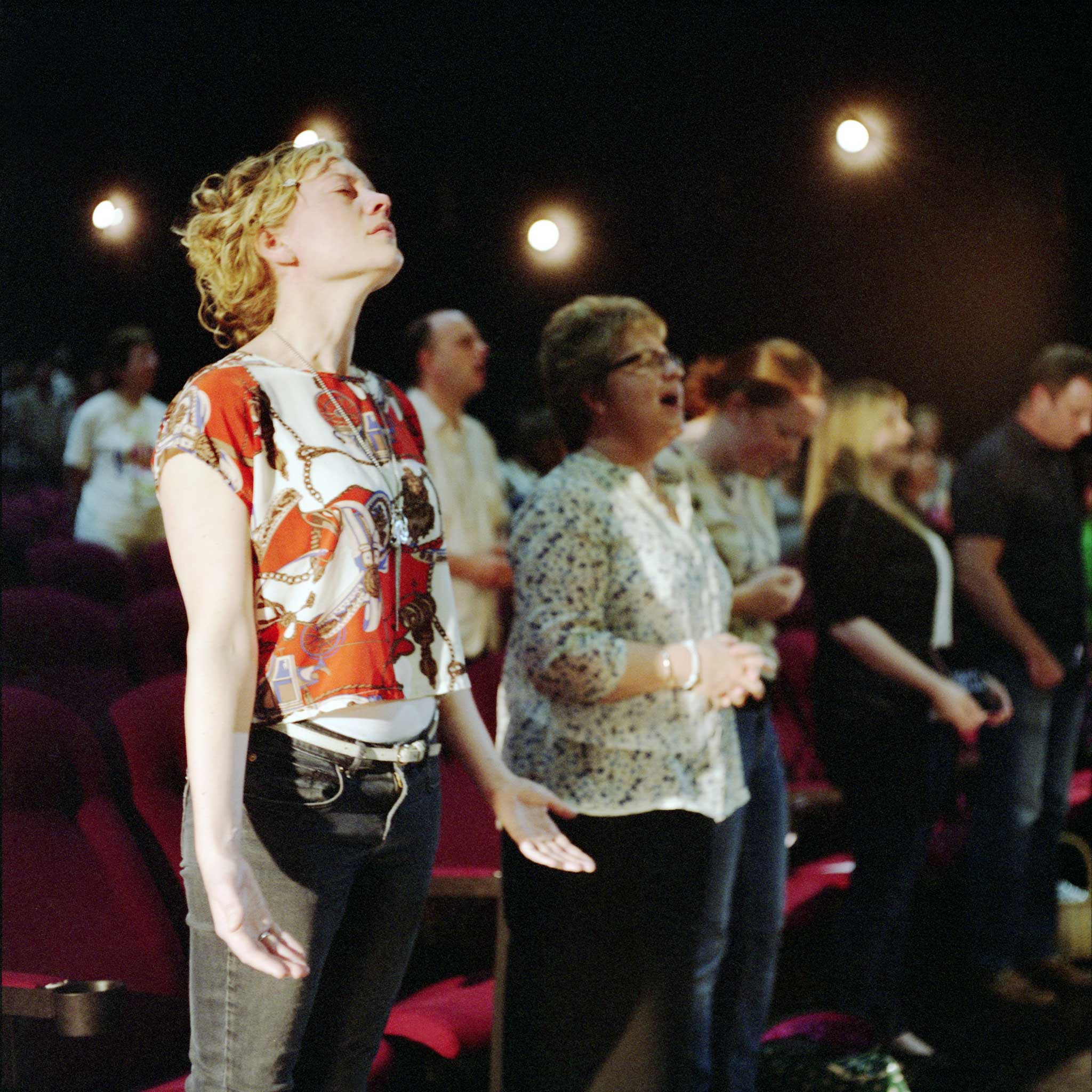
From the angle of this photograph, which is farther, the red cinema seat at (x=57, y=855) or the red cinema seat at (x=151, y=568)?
the red cinema seat at (x=151, y=568)

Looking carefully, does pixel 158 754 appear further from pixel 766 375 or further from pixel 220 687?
pixel 766 375

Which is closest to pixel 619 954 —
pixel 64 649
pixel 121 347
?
pixel 121 347

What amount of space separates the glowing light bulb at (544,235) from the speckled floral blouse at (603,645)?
109 centimetres

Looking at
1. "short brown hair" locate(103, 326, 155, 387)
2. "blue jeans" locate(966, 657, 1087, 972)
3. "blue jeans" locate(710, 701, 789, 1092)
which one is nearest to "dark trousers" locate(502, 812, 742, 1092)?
"blue jeans" locate(710, 701, 789, 1092)

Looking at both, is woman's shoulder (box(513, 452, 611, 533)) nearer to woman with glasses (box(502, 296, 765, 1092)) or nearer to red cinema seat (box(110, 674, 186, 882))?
woman with glasses (box(502, 296, 765, 1092))

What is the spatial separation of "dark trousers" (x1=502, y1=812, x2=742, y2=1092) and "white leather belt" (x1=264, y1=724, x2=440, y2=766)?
0.59 m

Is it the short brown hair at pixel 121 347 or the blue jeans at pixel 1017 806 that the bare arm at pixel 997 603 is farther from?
the short brown hair at pixel 121 347

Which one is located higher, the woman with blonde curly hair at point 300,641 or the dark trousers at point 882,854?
the woman with blonde curly hair at point 300,641

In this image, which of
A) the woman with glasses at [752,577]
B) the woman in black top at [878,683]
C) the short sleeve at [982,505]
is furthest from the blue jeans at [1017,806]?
the woman with glasses at [752,577]

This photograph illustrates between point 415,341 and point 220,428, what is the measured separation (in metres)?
1.82

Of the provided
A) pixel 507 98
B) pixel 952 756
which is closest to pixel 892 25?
pixel 507 98

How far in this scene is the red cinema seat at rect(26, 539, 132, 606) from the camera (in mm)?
3066

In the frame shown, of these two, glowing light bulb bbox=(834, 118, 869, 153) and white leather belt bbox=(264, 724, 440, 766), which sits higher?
glowing light bulb bbox=(834, 118, 869, 153)

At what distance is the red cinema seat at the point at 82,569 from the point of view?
3.07 metres
